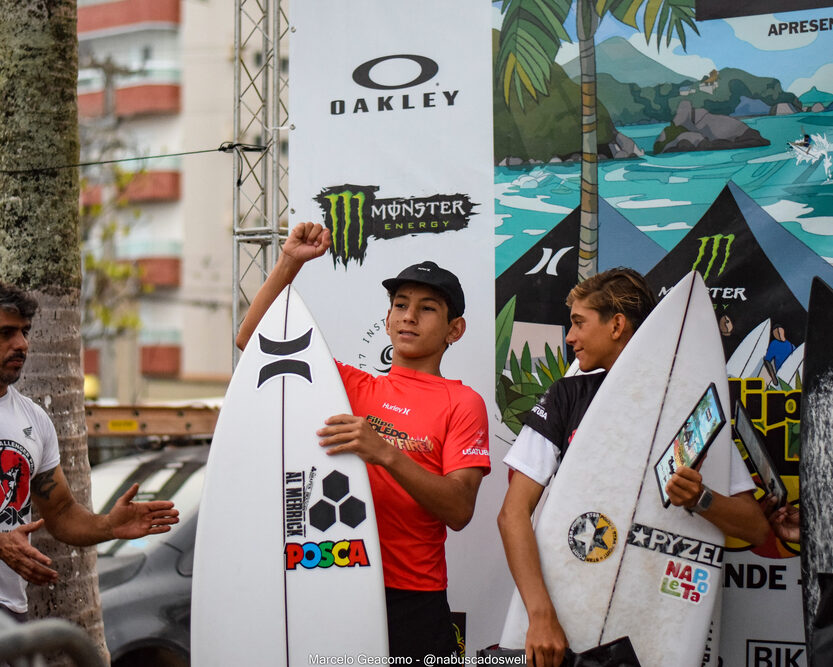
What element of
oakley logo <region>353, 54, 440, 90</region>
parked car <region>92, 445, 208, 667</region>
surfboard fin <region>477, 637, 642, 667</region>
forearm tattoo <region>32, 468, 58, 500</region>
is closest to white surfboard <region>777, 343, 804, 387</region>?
surfboard fin <region>477, 637, 642, 667</region>

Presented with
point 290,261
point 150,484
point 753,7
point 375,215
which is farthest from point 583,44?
point 150,484

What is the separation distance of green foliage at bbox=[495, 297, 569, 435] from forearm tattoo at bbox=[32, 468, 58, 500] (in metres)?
1.65

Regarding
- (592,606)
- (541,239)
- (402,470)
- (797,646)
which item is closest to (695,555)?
(592,606)

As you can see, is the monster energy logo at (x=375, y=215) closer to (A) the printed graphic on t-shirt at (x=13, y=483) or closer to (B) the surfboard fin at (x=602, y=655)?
(A) the printed graphic on t-shirt at (x=13, y=483)

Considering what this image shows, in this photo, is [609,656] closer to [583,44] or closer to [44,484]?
[44,484]

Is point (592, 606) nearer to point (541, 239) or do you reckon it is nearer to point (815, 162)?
point (541, 239)

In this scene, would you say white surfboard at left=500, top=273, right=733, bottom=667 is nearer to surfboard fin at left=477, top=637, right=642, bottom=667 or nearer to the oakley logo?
surfboard fin at left=477, top=637, right=642, bottom=667

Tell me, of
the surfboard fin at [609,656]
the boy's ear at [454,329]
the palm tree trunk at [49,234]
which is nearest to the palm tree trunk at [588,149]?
the boy's ear at [454,329]

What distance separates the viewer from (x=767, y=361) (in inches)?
138

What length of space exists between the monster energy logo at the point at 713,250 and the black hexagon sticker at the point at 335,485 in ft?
5.01

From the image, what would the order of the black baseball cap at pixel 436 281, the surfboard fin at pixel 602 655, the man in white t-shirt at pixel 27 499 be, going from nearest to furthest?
the man in white t-shirt at pixel 27 499, the surfboard fin at pixel 602 655, the black baseball cap at pixel 436 281

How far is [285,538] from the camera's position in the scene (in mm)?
3066

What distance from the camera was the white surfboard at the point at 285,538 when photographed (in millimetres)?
2953

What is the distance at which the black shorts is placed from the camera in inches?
116
